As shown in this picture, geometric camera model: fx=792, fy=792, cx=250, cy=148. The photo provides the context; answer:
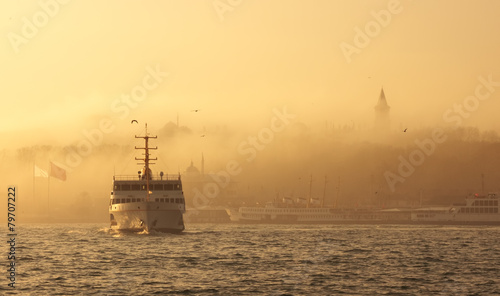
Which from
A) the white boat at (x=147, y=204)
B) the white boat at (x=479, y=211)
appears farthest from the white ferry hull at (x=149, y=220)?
the white boat at (x=479, y=211)

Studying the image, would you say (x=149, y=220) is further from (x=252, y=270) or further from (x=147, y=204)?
(x=252, y=270)

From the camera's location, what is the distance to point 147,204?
348ft

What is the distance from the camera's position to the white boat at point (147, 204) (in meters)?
107

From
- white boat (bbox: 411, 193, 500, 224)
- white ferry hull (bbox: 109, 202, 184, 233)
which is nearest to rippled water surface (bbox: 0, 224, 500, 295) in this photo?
white ferry hull (bbox: 109, 202, 184, 233)

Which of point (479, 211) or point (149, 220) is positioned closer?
point (149, 220)

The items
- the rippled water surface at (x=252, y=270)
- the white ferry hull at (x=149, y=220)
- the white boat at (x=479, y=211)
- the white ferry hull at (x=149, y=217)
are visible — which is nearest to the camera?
the rippled water surface at (x=252, y=270)

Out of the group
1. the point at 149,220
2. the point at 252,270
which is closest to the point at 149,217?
the point at 149,220

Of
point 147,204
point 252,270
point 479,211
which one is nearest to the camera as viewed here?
point 252,270

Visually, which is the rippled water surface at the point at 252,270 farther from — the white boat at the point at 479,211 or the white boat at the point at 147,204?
the white boat at the point at 479,211

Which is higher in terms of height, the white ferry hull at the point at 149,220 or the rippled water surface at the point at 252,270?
the white ferry hull at the point at 149,220

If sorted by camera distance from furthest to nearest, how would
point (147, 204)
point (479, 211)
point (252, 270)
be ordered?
point (479, 211) → point (147, 204) → point (252, 270)

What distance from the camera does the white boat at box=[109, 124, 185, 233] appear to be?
107 meters

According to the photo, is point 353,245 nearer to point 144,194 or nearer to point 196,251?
point 196,251

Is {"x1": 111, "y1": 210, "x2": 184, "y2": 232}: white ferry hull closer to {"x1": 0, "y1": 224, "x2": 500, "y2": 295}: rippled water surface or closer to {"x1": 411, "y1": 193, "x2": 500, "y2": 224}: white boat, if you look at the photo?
{"x1": 0, "y1": 224, "x2": 500, "y2": 295}: rippled water surface
